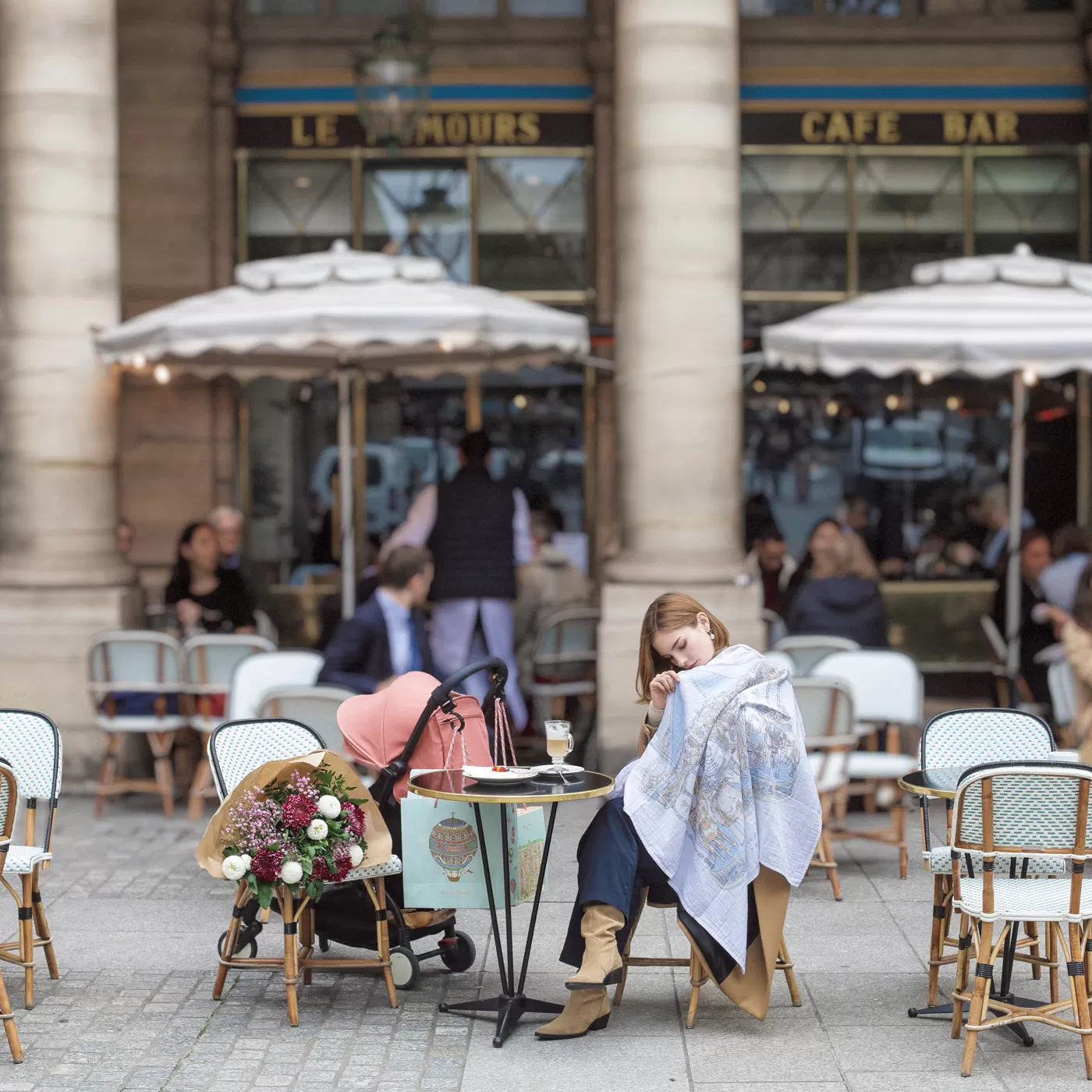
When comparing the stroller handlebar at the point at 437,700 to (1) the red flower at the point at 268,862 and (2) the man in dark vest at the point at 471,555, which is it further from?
(2) the man in dark vest at the point at 471,555

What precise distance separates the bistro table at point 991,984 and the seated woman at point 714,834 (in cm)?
41

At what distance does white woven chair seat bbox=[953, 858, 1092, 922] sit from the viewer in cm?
544

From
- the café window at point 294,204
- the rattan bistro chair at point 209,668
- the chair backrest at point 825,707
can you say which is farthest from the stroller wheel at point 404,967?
the café window at point 294,204

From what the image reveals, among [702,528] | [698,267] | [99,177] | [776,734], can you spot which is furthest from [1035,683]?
[99,177]

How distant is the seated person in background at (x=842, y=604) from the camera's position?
9734 mm

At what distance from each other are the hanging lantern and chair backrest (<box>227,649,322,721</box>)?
4.03 m

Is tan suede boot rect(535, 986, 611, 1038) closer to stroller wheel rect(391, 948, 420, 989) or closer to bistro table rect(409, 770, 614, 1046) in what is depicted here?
bistro table rect(409, 770, 614, 1046)

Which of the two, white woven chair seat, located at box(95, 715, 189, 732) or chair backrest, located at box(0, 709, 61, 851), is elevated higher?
chair backrest, located at box(0, 709, 61, 851)

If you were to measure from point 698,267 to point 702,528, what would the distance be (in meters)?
1.49

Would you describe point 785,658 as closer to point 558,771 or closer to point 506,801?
point 558,771

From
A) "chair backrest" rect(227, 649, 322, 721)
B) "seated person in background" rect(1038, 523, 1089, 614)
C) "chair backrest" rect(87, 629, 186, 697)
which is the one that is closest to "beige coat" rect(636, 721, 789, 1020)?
"chair backrest" rect(227, 649, 322, 721)

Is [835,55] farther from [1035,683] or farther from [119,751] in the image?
[119,751]

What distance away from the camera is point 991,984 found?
19.2 feet

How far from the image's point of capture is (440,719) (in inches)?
249
